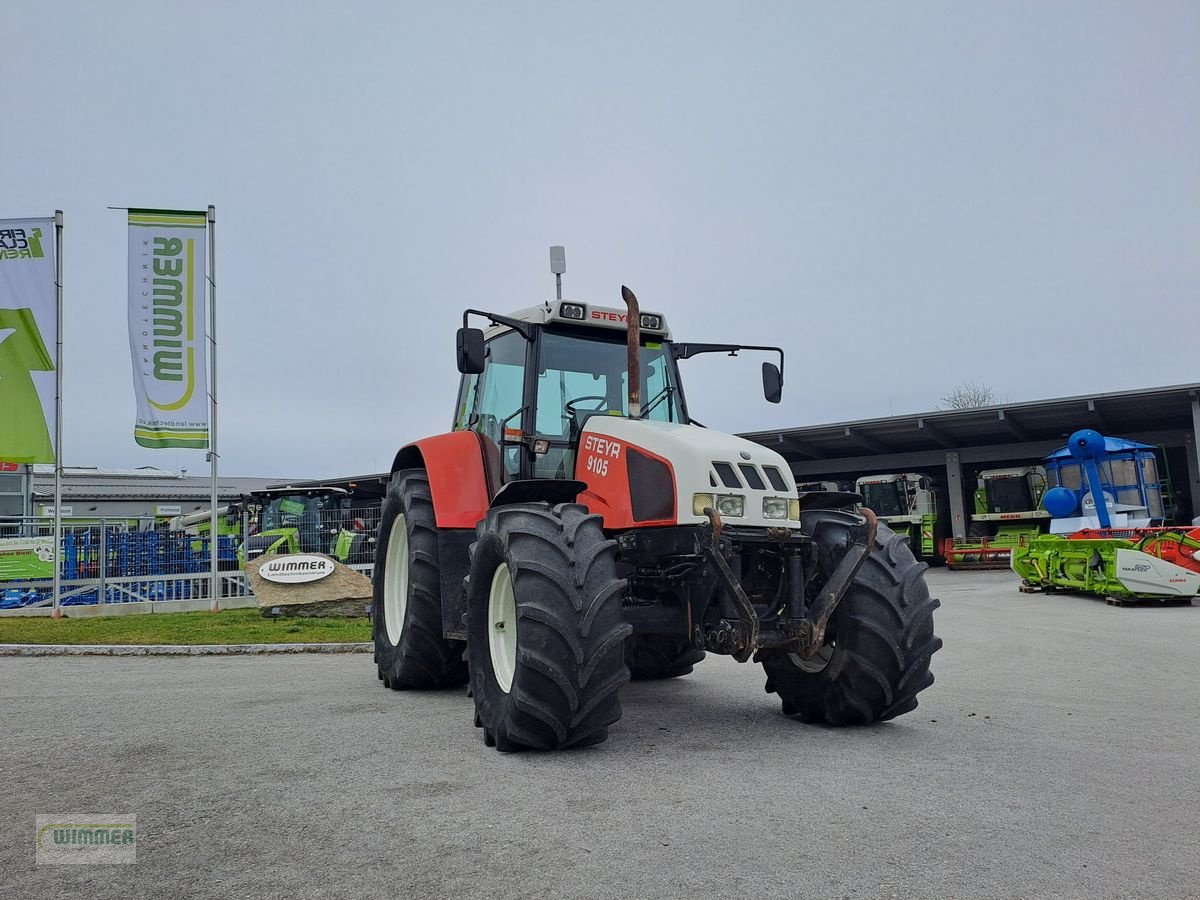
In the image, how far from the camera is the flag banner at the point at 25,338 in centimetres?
1384

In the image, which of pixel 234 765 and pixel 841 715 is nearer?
pixel 234 765

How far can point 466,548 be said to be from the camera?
22.2 feet

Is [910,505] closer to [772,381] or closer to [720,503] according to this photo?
[772,381]

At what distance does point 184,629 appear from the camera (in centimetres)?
1198

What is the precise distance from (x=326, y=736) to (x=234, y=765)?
2.51 feet

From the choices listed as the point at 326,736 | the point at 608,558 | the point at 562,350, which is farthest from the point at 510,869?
the point at 562,350

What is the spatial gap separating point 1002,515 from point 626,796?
2846 centimetres

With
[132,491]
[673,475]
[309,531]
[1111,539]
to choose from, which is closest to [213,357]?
[309,531]

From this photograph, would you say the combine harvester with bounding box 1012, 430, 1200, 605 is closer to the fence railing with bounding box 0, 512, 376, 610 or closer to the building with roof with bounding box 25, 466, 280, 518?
the fence railing with bounding box 0, 512, 376, 610

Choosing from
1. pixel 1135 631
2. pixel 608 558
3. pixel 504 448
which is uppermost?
pixel 504 448

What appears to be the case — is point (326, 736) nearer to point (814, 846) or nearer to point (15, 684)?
point (814, 846)

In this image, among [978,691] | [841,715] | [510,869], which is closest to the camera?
[510,869]

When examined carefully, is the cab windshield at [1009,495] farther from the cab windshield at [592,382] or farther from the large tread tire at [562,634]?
the large tread tire at [562,634]

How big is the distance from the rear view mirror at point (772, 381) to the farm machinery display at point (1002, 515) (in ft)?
78.1
